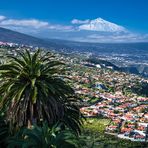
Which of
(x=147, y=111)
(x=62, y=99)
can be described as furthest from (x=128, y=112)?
(x=62, y=99)

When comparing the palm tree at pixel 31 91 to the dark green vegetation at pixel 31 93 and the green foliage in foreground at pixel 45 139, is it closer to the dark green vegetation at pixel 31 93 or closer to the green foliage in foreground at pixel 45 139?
the dark green vegetation at pixel 31 93

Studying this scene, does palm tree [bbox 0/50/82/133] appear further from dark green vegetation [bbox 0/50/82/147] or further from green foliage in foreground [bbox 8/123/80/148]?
green foliage in foreground [bbox 8/123/80/148]

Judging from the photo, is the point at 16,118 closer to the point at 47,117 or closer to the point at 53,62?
the point at 47,117

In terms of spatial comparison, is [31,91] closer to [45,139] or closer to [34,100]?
[34,100]

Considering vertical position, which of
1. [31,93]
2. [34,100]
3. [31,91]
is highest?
[31,91]

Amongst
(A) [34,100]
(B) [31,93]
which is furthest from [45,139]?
(B) [31,93]

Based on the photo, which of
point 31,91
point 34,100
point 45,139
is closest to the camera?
point 45,139

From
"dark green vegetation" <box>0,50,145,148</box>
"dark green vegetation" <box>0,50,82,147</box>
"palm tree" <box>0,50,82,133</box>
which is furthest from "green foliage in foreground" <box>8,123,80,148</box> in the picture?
"palm tree" <box>0,50,82,133</box>

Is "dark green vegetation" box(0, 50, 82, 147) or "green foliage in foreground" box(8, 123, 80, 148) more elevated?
"dark green vegetation" box(0, 50, 82, 147)

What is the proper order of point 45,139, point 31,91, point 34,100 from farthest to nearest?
point 31,91 < point 34,100 < point 45,139
